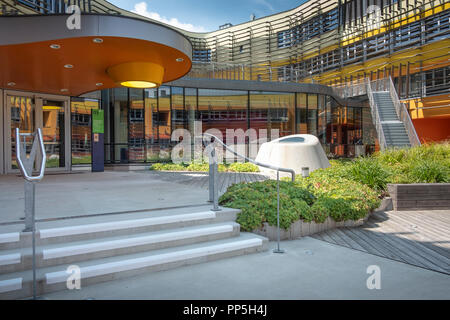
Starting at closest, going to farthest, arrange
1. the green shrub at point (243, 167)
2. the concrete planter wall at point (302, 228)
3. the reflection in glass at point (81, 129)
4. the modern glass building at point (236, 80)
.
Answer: the concrete planter wall at point (302, 228) → the modern glass building at point (236, 80) → the reflection in glass at point (81, 129) → the green shrub at point (243, 167)

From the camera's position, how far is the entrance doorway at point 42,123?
12.7 metres

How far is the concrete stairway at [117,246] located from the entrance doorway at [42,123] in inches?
402

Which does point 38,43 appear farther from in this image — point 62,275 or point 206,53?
point 206,53

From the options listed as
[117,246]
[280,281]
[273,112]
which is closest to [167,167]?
[273,112]

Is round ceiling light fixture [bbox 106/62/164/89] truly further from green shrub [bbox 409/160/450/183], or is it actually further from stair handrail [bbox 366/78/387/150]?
stair handrail [bbox 366/78/387/150]

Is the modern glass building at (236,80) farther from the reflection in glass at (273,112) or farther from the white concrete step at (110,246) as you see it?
the white concrete step at (110,246)

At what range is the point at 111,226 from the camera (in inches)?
179

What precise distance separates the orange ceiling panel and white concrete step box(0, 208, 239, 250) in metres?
4.28

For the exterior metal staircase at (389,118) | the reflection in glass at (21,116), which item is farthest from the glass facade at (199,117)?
the exterior metal staircase at (389,118)

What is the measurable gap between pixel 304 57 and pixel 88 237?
31066 millimetres

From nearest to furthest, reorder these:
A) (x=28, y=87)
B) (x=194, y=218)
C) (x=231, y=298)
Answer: (x=231, y=298)
(x=194, y=218)
(x=28, y=87)

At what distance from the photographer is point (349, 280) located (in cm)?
382
